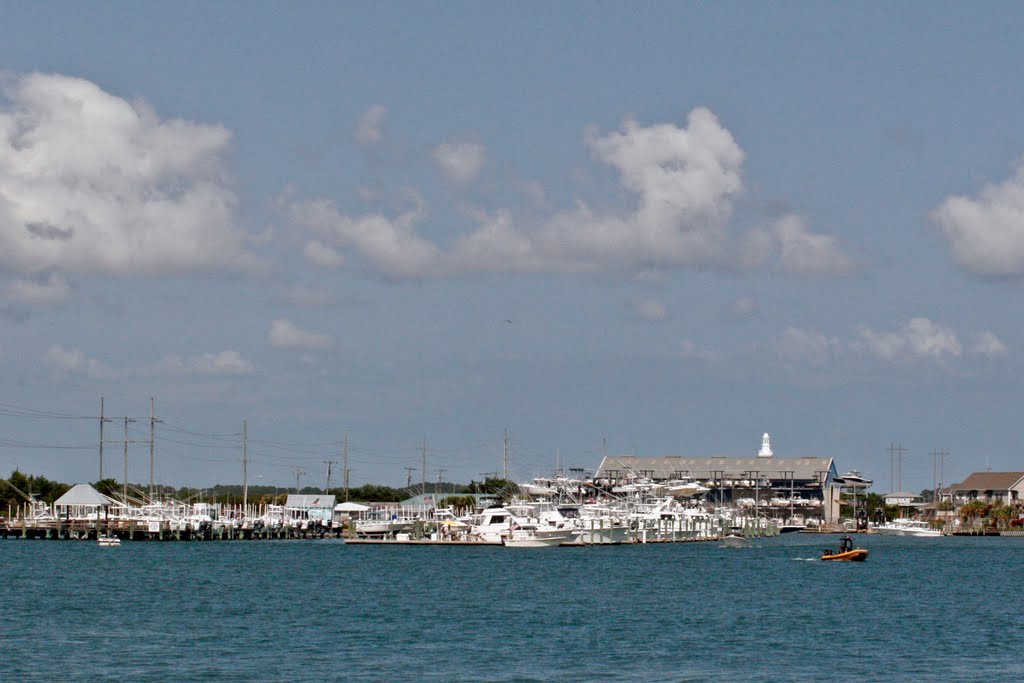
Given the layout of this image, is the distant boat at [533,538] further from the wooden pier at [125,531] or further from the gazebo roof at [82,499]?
the gazebo roof at [82,499]

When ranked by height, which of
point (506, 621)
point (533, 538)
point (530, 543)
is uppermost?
point (533, 538)

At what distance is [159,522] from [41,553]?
36.9 meters

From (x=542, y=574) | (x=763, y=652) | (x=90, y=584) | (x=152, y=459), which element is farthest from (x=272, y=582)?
(x=152, y=459)

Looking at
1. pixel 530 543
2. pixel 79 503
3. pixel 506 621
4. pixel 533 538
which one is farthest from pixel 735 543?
pixel 506 621

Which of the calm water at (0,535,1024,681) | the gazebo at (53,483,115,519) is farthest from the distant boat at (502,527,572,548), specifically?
the gazebo at (53,483,115,519)

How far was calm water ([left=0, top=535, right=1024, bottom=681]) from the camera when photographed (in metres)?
49.4

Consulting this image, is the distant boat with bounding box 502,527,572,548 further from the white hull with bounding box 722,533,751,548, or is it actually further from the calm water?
the calm water

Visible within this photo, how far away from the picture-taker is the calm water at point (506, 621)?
49.4 meters

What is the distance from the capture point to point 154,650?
53.3 m

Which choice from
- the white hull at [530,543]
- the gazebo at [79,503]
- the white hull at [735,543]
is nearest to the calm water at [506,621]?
the white hull at [530,543]

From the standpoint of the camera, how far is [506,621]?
64.6 m

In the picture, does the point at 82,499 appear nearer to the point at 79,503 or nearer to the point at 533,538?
the point at 79,503

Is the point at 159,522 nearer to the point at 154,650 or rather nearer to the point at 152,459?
the point at 152,459

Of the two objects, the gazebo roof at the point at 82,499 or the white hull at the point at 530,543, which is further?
the gazebo roof at the point at 82,499
